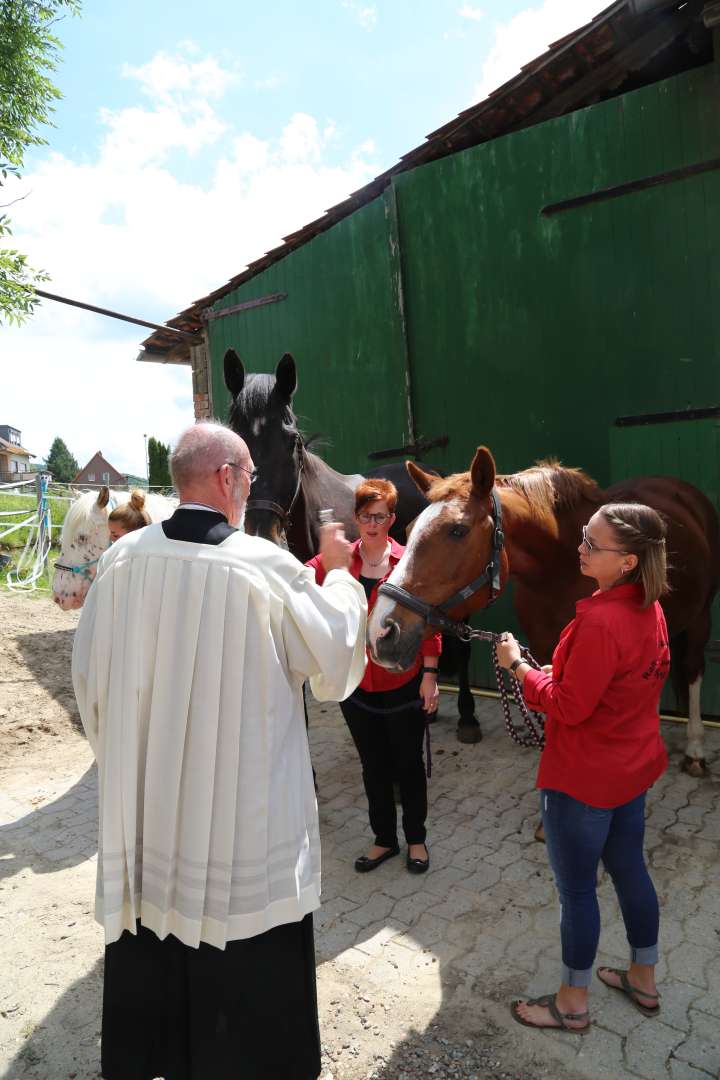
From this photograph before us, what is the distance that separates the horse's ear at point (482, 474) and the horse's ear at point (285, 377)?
1420 mm

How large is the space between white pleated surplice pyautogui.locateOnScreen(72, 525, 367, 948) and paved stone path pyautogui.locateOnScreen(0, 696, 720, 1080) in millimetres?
950

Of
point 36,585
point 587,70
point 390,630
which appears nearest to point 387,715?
point 390,630

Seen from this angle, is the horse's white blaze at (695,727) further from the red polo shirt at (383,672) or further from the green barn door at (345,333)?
the green barn door at (345,333)

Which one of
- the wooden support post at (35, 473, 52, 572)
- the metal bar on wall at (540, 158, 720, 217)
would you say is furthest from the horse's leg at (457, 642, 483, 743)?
the wooden support post at (35, 473, 52, 572)

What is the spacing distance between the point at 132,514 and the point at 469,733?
2.82m

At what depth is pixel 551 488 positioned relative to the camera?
123 inches

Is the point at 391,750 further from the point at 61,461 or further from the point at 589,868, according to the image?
the point at 61,461

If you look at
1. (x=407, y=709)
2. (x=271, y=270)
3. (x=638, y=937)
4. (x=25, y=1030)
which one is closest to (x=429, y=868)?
(x=407, y=709)

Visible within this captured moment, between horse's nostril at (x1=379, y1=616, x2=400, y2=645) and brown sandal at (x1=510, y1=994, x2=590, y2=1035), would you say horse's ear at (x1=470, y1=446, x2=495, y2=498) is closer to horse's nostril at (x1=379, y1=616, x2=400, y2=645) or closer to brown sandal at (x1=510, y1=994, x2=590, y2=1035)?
horse's nostril at (x1=379, y1=616, x2=400, y2=645)

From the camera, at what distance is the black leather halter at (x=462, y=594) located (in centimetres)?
254

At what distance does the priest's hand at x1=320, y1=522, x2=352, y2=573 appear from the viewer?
1.91m

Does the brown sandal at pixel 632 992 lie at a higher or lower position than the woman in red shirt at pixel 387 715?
lower

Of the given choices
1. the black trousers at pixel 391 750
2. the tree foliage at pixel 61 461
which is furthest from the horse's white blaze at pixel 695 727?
the tree foliage at pixel 61 461

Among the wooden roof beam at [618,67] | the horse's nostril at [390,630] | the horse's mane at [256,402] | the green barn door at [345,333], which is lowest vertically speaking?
the horse's nostril at [390,630]
